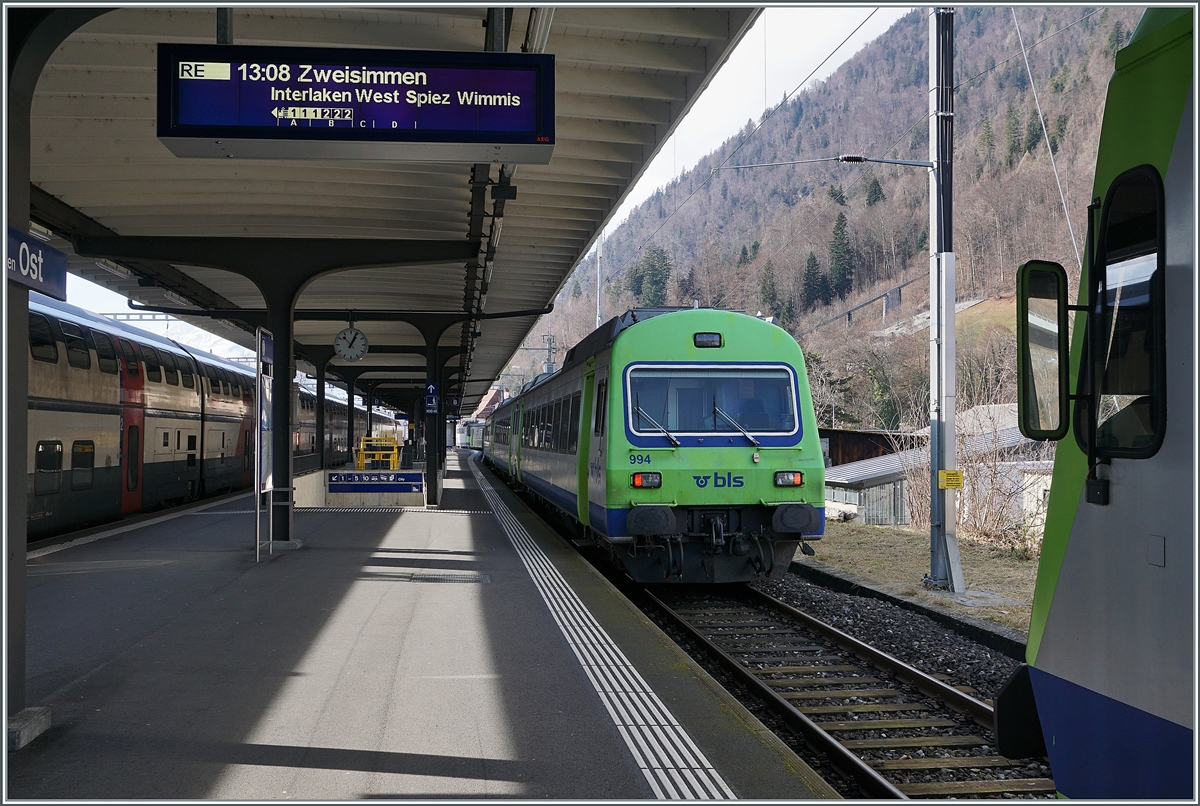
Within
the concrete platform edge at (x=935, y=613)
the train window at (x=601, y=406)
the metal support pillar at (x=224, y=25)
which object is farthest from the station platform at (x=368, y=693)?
the metal support pillar at (x=224, y=25)

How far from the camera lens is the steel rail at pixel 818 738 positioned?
Answer: 14.9 feet

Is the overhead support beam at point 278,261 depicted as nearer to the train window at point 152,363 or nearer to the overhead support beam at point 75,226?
the overhead support beam at point 75,226

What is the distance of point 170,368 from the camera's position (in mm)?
17375

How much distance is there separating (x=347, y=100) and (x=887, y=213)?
232 feet

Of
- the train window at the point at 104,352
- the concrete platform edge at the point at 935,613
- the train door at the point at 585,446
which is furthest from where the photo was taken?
the train window at the point at 104,352

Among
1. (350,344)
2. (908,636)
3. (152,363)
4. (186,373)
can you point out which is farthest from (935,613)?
(186,373)

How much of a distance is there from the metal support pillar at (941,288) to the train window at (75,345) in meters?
11.6

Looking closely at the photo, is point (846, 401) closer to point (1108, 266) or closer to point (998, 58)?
point (1108, 266)

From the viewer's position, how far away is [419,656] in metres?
6.19

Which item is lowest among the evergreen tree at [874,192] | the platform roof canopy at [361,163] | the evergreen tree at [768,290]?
the platform roof canopy at [361,163]

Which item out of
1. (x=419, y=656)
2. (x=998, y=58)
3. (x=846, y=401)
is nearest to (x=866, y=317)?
(x=846, y=401)

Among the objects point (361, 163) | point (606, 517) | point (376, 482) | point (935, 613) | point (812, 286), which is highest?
point (812, 286)

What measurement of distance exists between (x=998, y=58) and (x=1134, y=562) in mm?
95188

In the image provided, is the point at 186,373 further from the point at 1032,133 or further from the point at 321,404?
the point at 1032,133
